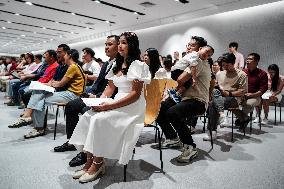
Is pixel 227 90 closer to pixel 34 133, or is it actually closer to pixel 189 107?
pixel 189 107

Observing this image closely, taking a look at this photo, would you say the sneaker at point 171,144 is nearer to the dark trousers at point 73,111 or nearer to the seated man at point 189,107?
the seated man at point 189,107

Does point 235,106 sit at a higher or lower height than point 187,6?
lower

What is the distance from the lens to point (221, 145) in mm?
3611

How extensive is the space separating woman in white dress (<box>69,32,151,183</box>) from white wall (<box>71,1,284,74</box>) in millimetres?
7434

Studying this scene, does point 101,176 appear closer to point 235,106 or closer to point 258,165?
point 258,165

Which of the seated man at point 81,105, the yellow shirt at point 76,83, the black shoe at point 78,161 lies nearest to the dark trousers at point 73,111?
the seated man at point 81,105

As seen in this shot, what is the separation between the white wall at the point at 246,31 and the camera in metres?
8.30

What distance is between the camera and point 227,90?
4168 millimetres

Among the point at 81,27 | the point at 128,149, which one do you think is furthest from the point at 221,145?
the point at 81,27

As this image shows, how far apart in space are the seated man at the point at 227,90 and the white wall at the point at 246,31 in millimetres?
5086

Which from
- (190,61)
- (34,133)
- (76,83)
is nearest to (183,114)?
(190,61)

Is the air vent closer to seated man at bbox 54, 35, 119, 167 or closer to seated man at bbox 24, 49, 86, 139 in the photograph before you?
seated man at bbox 24, 49, 86, 139

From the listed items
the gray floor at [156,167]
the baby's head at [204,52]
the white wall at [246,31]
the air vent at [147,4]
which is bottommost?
the gray floor at [156,167]

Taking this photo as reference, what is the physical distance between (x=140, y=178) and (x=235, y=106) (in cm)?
215
